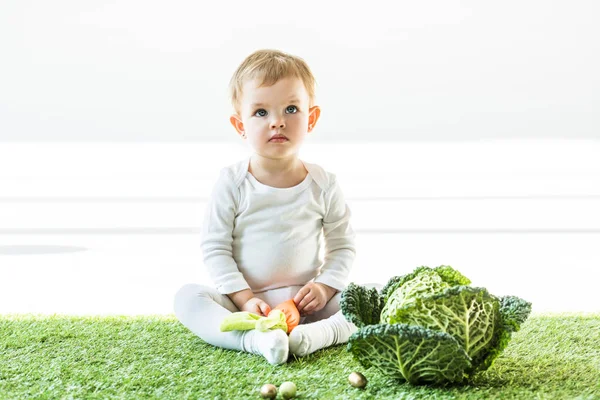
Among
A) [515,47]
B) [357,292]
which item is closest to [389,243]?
[357,292]

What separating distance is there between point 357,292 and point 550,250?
288 cm

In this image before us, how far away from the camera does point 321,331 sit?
2406 millimetres

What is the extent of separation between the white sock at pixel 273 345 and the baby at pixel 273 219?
20cm

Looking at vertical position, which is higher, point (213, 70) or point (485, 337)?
point (213, 70)

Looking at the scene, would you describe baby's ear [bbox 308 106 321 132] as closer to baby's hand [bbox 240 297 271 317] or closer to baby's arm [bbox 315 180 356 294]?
baby's arm [bbox 315 180 356 294]

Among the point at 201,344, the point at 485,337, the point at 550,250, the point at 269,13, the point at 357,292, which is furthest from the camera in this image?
the point at 269,13

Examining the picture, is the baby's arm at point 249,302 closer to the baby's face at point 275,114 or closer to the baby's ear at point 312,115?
the baby's face at point 275,114

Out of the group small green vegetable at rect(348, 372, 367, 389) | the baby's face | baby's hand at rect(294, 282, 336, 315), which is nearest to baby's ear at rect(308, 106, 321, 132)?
the baby's face

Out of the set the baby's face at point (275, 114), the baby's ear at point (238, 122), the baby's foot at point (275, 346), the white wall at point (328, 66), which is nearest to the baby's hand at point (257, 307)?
the baby's foot at point (275, 346)

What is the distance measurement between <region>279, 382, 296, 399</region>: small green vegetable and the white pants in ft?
1.65

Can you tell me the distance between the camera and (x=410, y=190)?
8.29 metres

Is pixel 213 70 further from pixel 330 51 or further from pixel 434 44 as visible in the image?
pixel 434 44

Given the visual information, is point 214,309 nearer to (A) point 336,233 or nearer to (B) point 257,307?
(B) point 257,307

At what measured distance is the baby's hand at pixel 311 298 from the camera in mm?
2590
